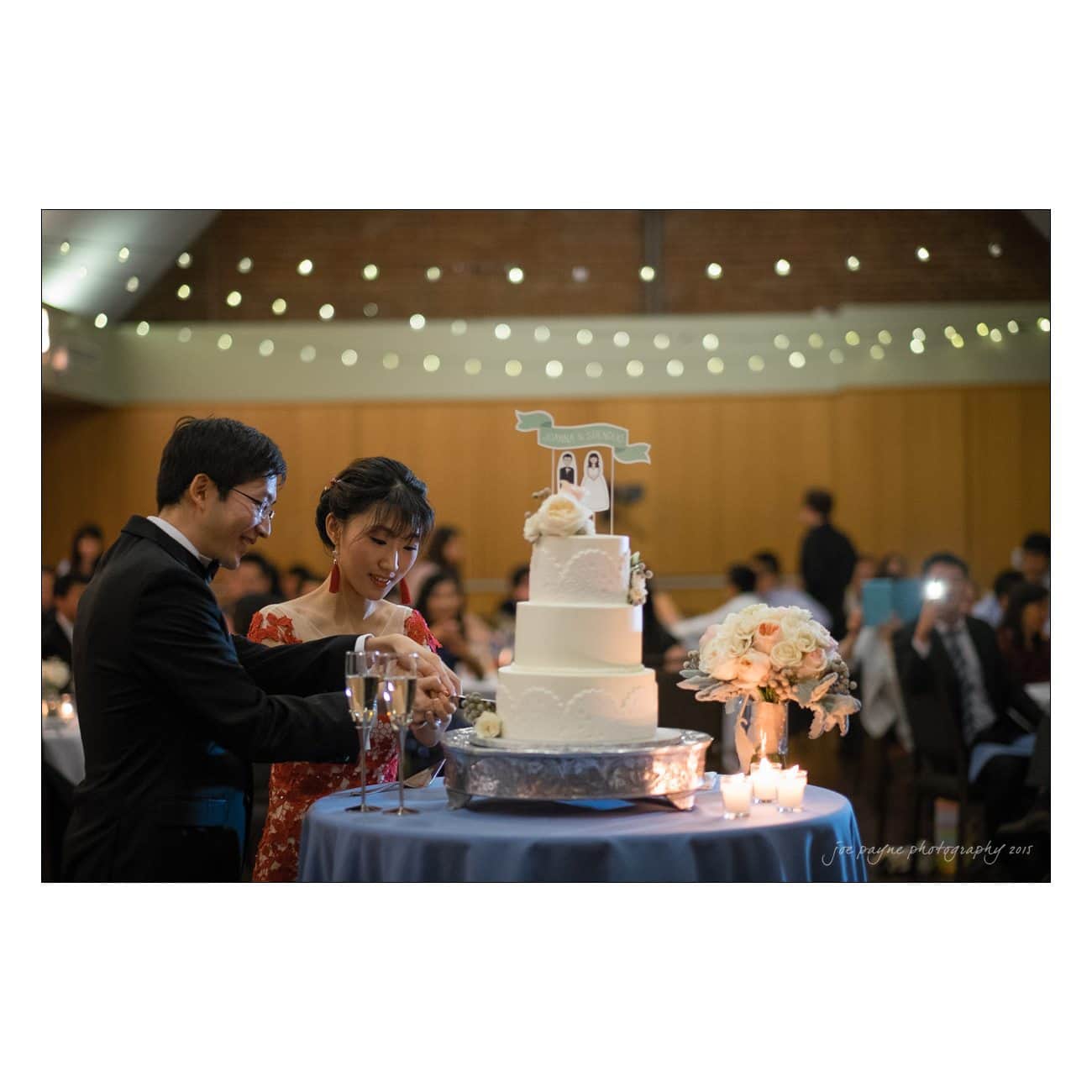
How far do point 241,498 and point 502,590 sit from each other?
28.8 ft

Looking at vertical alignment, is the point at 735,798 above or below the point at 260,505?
below

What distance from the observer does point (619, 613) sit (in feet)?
9.44

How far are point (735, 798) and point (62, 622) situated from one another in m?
4.81

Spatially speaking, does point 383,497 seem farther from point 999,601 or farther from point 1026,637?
point 999,601

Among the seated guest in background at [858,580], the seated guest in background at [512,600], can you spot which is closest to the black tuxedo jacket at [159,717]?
the seated guest in background at [512,600]

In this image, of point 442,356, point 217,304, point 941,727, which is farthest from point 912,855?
point 217,304

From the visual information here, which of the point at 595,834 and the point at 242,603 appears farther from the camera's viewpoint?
the point at 242,603

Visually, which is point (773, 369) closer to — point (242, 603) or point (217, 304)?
point (217, 304)

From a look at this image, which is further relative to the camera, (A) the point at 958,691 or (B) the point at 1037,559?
(B) the point at 1037,559

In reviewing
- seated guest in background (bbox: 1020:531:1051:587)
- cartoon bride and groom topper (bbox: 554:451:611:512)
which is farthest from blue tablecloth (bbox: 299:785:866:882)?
seated guest in background (bbox: 1020:531:1051:587)

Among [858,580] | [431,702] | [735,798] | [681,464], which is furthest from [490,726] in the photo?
[681,464]

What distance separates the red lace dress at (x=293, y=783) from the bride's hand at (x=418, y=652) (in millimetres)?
181

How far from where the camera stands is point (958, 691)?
568 cm

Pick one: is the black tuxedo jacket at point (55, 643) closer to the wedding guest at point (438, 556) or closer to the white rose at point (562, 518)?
the wedding guest at point (438, 556)
